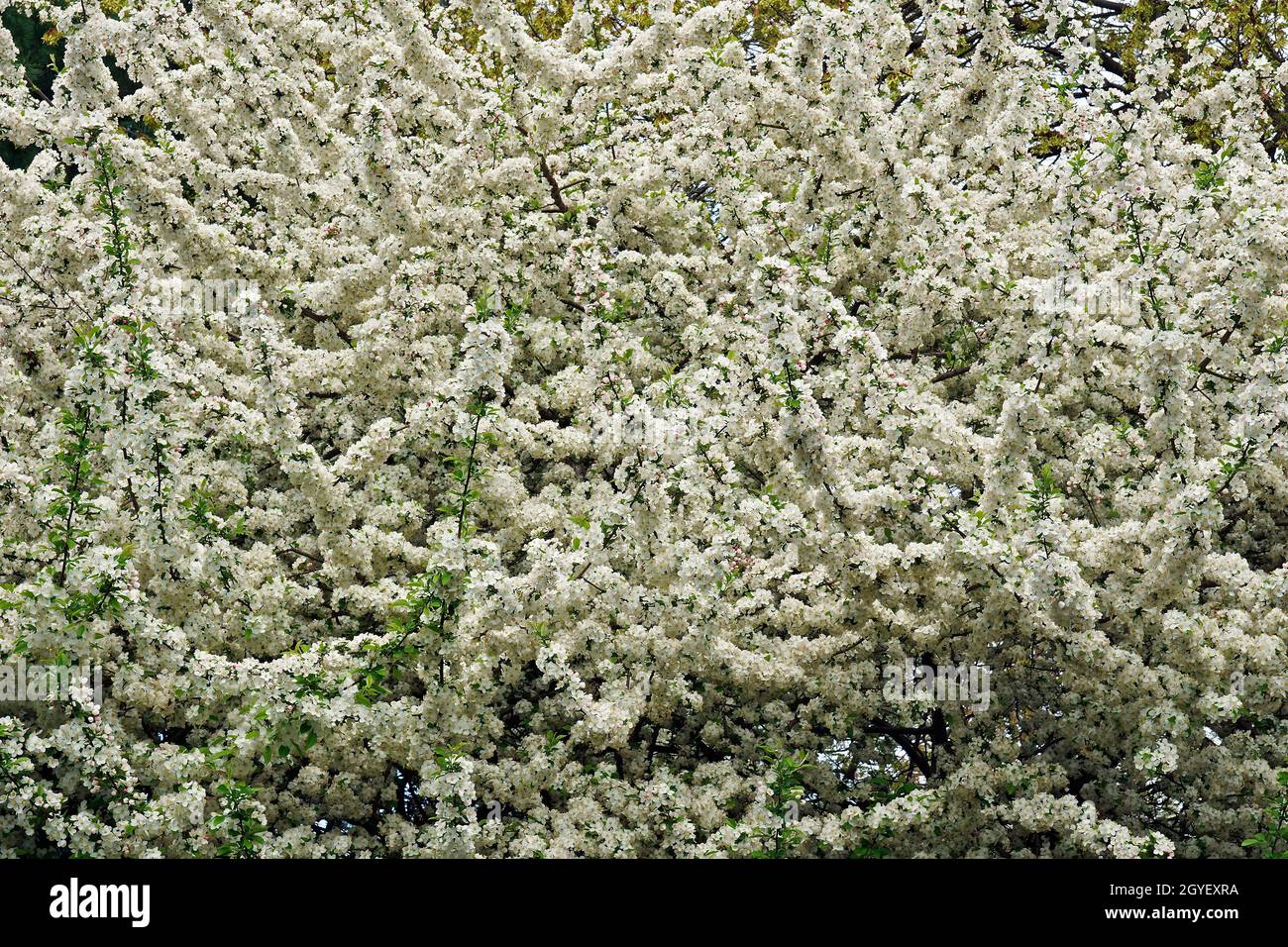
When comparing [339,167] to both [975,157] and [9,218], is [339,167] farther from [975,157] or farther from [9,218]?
[975,157]

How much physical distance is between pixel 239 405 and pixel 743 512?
11.6 ft

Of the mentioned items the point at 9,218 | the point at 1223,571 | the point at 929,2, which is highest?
the point at 929,2

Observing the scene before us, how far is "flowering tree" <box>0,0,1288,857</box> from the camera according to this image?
8156 millimetres

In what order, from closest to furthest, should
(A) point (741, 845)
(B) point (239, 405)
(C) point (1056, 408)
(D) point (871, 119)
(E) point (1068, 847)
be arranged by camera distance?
1. (A) point (741, 845)
2. (E) point (1068, 847)
3. (B) point (239, 405)
4. (C) point (1056, 408)
5. (D) point (871, 119)

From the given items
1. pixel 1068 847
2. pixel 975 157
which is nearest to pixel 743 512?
pixel 1068 847

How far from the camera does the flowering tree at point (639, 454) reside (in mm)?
8156

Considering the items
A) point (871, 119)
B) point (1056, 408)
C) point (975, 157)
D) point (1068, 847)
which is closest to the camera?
point (1068, 847)

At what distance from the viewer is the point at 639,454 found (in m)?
8.52

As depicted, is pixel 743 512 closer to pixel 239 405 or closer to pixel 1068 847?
pixel 1068 847

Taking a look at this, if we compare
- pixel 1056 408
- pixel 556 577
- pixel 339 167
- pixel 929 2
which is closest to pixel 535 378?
pixel 339 167

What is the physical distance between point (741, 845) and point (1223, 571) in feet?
11.8

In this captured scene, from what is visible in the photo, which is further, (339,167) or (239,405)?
(339,167)

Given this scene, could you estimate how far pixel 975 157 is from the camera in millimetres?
11945

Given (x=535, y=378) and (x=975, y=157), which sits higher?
(x=975, y=157)
